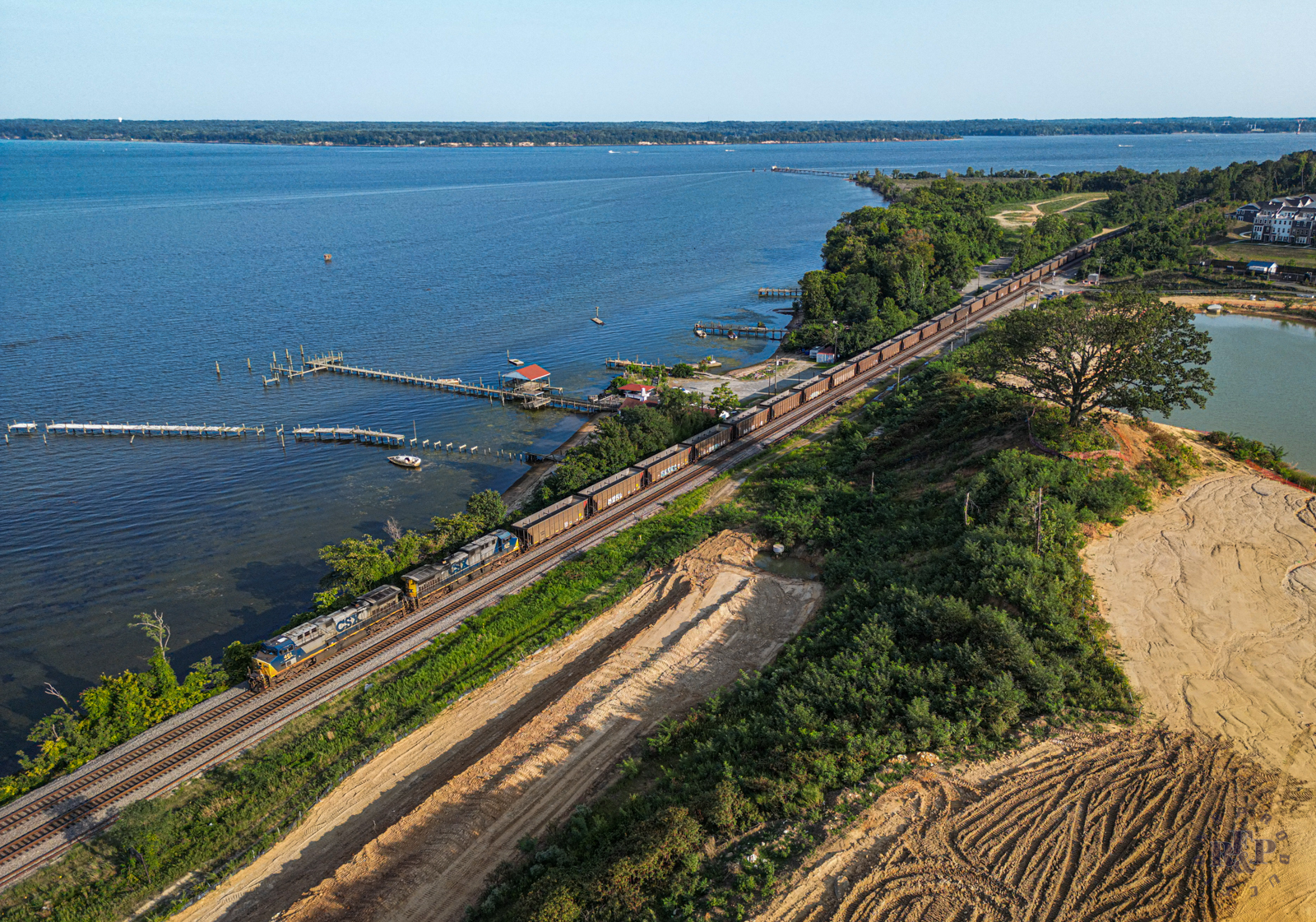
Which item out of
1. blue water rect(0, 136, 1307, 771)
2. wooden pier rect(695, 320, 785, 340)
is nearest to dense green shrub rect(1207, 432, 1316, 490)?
blue water rect(0, 136, 1307, 771)

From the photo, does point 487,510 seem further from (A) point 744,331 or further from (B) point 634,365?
(A) point 744,331

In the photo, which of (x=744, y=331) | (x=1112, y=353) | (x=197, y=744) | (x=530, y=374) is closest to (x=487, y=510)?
(x=197, y=744)

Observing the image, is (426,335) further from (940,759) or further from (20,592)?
(940,759)

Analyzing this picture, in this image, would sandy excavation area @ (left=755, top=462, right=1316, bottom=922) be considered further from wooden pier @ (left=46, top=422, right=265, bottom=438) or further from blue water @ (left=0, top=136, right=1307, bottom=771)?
wooden pier @ (left=46, top=422, right=265, bottom=438)

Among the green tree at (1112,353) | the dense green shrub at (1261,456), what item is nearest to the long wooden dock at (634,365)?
the green tree at (1112,353)

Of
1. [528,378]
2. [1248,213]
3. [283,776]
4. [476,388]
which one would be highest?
[1248,213]

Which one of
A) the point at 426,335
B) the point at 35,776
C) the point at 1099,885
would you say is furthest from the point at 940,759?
the point at 426,335

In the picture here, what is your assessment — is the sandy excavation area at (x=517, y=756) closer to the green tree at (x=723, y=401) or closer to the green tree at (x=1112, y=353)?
the green tree at (x=1112, y=353)
